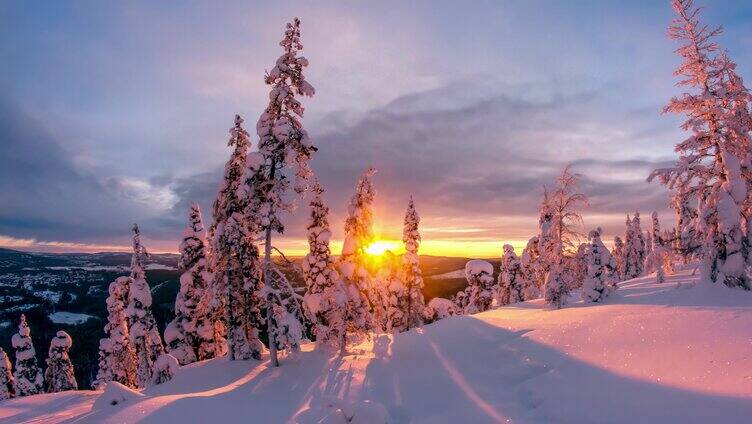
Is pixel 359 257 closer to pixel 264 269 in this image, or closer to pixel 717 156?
Result: pixel 264 269

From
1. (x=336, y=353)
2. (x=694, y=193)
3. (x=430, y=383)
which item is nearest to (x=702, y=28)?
(x=694, y=193)

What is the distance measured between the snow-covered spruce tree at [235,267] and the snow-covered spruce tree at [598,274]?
2117 cm

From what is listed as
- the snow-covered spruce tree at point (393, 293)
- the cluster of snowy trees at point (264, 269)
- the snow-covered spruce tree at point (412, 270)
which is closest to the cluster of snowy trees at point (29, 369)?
the cluster of snowy trees at point (264, 269)

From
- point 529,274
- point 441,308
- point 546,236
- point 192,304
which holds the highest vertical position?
point 546,236

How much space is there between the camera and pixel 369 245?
30266 mm

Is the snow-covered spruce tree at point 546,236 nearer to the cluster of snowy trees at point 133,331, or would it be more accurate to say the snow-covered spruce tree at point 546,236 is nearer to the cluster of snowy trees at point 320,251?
the cluster of snowy trees at point 320,251

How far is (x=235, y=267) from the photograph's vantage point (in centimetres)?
2591

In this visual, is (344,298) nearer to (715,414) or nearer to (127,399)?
(127,399)

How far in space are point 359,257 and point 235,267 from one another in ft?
25.4

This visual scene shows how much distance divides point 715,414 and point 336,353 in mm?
19132

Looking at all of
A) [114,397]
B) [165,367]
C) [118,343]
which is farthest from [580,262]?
[118,343]

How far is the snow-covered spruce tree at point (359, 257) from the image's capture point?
82.8ft

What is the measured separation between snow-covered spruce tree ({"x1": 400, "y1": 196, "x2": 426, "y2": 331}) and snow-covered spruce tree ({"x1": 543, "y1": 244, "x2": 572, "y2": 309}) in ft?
41.1

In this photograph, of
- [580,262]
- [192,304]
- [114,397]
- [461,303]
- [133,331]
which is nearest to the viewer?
[114,397]
